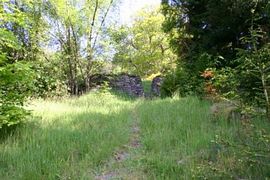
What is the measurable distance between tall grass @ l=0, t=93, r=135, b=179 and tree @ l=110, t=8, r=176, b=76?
19.6 metres

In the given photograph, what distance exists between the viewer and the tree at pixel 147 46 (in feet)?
88.1

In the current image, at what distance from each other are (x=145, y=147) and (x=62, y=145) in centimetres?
127

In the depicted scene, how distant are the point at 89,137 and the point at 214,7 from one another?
5.90 m

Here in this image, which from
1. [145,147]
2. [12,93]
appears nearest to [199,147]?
[145,147]

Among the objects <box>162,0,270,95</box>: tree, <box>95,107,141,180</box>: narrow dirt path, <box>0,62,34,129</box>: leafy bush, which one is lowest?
<box>95,107,141,180</box>: narrow dirt path

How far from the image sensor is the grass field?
3674mm

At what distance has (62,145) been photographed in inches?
193

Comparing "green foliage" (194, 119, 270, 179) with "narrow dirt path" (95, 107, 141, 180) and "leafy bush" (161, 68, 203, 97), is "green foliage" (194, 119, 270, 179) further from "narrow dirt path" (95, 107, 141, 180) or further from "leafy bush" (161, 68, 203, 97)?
"leafy bush" (161, 68, 203, 97)

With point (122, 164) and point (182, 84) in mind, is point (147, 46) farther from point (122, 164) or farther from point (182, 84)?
point (122, 164)

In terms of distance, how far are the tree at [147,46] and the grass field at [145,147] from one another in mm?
19840

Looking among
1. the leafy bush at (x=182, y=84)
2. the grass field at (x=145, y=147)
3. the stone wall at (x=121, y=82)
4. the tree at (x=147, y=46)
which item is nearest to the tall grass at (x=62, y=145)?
the grass field at (x=145, y=147)

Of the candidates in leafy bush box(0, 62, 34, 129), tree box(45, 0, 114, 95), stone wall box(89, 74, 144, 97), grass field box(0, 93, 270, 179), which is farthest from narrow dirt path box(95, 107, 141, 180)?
stone wall box(89, 74, 144, 97)

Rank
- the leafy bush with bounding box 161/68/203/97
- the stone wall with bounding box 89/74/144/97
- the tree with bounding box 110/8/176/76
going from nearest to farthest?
the leafy bush with bounding box 161/68/203/97, the stone wall with bounding box 89/74/144/97, the tree with bounding box 110/8/176/76

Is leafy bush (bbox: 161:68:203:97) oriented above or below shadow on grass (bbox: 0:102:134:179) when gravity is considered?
above
